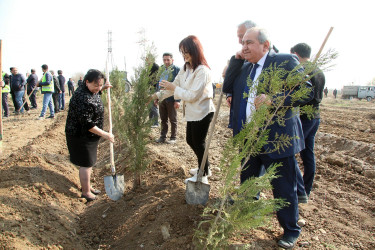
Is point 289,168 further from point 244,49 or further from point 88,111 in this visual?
point 88,111

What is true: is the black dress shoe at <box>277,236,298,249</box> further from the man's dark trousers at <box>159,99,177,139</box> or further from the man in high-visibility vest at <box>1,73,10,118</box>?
the man in high-visibility vest at <box>1,73,10,118</box>

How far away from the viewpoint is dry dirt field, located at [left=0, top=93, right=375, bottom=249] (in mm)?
2500

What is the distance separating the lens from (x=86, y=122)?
129 inches

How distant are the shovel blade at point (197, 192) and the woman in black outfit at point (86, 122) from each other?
1.39 meters

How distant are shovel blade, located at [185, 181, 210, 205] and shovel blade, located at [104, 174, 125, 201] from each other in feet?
3.96

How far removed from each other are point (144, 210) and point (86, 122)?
4.49ft

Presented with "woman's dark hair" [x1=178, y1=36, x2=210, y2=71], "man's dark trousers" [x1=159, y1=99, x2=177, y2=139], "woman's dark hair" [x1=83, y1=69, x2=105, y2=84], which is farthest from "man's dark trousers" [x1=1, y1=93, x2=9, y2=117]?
"woman's dark hair" [x1=178, y1=36, x2=210, y2=71]

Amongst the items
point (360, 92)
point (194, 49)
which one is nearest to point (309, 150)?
point (194, 49)


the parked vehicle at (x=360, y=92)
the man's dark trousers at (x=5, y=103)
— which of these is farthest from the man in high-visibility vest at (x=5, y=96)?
the parked vehicle at (x=360, y=92)

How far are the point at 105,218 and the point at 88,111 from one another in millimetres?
1433

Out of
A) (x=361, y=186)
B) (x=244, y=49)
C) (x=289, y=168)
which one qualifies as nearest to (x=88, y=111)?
(x=244, y=49)

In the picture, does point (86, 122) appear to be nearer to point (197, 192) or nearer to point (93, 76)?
point (93, 76)

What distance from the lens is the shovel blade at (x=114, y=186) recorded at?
3414 mm

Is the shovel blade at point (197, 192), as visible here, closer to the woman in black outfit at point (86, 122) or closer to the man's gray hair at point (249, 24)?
the woman in black outfit at point (86, 122)
